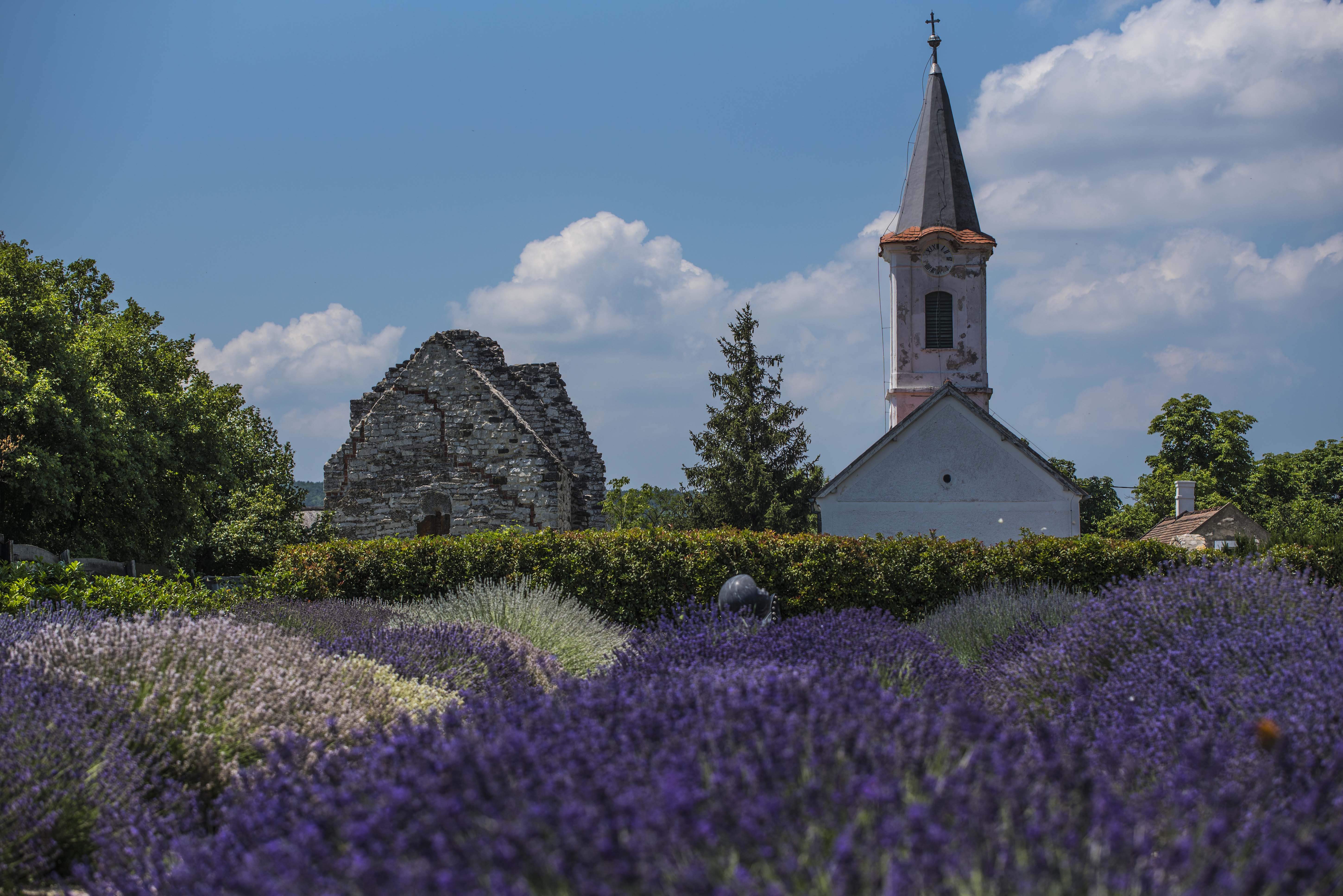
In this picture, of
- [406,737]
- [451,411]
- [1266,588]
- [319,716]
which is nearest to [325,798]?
[406,737]

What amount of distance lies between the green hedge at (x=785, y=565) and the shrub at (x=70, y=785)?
657cm

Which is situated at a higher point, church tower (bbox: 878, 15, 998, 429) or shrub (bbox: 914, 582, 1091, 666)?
church tower (bbox: 878, 15, 998, 429)

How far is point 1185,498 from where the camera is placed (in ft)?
90.9

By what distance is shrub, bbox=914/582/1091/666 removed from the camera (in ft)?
21.2

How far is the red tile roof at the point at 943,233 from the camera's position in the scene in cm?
2464

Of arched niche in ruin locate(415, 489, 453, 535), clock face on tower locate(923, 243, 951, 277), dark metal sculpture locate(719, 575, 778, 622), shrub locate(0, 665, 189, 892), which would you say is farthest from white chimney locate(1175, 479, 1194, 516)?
shrub locate(0, 665, 189, 892)

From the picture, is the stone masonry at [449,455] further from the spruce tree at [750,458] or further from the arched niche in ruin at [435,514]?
the spruce tree at [750,458]

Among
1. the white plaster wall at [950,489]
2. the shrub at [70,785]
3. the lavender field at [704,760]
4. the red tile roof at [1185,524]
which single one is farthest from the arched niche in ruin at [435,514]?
the red tile roof at [1185,524]

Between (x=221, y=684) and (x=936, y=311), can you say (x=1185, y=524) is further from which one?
(x=221, y=684)

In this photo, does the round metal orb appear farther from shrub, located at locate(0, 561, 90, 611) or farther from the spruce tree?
the spruce tree

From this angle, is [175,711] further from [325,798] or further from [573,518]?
[573,518]

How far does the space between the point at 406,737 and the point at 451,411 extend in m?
14.2

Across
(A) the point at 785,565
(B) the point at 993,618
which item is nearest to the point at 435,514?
(A) the point at 785,565

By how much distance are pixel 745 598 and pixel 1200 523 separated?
25.1 m
